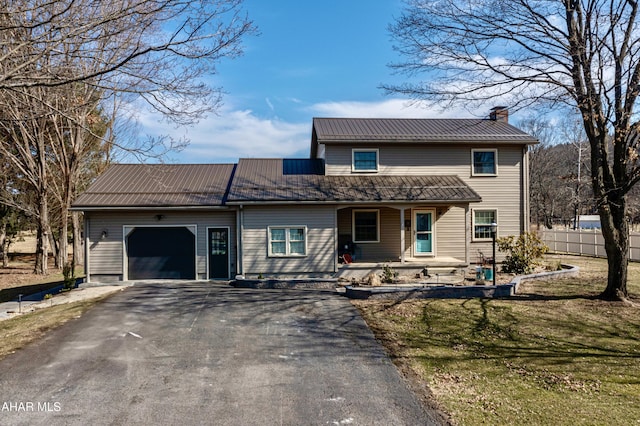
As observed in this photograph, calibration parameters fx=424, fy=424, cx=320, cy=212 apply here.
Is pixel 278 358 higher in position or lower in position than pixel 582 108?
lower

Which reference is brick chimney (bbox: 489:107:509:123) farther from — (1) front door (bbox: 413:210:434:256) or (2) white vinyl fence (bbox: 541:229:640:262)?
(2) white vinyl fence (bbox: 541:229:640:262)

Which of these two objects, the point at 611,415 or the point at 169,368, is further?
the point at 169,368

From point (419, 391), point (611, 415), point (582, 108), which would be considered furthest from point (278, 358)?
point (582, 108)

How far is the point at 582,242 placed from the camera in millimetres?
23562

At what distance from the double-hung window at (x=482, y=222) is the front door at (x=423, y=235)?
2192 millimetres

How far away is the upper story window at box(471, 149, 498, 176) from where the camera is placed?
59.8 ft

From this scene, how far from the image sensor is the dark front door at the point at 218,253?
1588 centimetres

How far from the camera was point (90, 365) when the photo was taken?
7.12 meters

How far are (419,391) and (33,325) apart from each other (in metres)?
8.59

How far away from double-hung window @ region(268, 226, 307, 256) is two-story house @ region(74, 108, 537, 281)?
0.12 ft

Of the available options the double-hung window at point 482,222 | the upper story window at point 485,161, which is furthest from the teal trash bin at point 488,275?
the upper story window at point 485,161

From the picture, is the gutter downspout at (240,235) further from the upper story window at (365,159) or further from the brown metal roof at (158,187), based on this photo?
the upper story window at (365,159)

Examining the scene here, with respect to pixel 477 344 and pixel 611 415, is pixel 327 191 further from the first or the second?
pixel 611 415

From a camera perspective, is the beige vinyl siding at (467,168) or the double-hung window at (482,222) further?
the double-hung window at (482,222)
